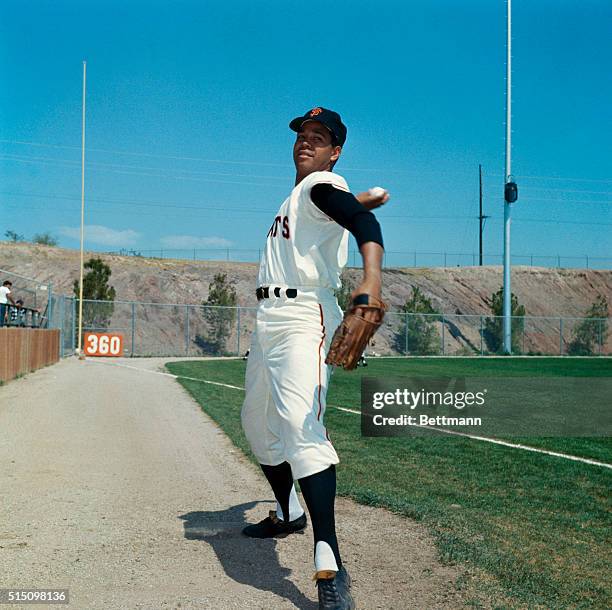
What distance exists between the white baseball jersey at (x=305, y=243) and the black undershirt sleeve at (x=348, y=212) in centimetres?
7

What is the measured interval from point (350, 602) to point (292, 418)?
0.84 meters

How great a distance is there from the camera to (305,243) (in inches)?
146

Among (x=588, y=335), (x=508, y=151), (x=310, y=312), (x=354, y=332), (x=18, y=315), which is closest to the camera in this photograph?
(x=354, y=332)

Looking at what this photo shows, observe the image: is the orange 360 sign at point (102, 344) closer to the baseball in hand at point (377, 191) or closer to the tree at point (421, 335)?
the tree at point (421, 335)

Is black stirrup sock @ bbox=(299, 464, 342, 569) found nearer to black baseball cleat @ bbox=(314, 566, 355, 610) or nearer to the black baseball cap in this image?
black baseball cleat @ bbox=(314, 566, 355, 610)

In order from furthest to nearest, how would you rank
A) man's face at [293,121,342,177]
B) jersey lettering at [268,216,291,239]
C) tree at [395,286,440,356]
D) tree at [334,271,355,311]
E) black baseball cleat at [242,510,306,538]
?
tree at [395,286,440,356] → tree at [334,271,355,311] → black baseball cleat at [242,510,306,538] → man's face at [293,121,342,177] → jersey lettering at [268,216,291,239]

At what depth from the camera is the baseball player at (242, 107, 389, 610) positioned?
11.2 feet

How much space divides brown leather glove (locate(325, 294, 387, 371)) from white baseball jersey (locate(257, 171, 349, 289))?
1.52 feet

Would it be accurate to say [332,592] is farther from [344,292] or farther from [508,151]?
[344,292]

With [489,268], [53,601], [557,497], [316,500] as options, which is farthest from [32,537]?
[489,268]

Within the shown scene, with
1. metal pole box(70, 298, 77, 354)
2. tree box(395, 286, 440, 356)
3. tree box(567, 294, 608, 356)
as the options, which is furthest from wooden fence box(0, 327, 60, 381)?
tree box(567, 294, 608, 356)

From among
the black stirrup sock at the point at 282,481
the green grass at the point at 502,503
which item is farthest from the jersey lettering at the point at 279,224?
the green grass at the point at 502,503

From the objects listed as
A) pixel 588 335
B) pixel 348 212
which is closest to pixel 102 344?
pixel 348 212

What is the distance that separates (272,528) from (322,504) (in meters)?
1.21
